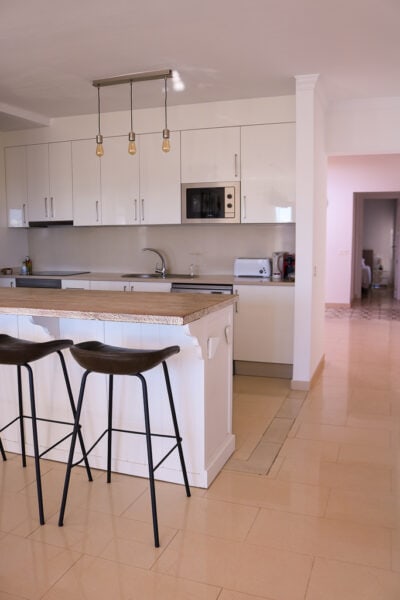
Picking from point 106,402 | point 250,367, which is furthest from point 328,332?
point 106,402

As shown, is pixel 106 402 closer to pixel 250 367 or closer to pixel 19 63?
pixel 250 367

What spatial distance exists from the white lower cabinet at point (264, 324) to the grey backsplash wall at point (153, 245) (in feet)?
2.27

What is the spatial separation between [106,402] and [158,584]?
3.59 feet

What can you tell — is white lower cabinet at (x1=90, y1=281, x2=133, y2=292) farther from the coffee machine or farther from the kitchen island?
the kitchen island

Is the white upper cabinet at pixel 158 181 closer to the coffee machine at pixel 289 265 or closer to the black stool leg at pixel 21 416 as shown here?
the coffee machine at pixel 289 265

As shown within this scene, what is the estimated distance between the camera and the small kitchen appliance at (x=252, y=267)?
195 inches

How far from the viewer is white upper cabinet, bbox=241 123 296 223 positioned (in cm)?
467

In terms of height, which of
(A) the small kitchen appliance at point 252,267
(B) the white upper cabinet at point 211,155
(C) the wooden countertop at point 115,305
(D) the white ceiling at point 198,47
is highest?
(D) the white ceiling at point 198,47

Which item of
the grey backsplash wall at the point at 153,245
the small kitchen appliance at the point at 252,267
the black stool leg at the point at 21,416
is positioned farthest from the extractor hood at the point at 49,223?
the black stool leg at the point at 21,416

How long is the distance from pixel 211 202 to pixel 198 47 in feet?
5.56

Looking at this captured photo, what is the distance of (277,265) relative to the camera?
4.95 m

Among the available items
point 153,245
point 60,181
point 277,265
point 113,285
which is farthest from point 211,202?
point 60,181

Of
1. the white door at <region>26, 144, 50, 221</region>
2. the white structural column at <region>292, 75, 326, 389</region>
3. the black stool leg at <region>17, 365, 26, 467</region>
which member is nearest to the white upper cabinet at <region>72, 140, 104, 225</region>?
the white door at <region>26, 144, 50, 221</region>

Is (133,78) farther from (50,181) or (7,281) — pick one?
(7,281)
